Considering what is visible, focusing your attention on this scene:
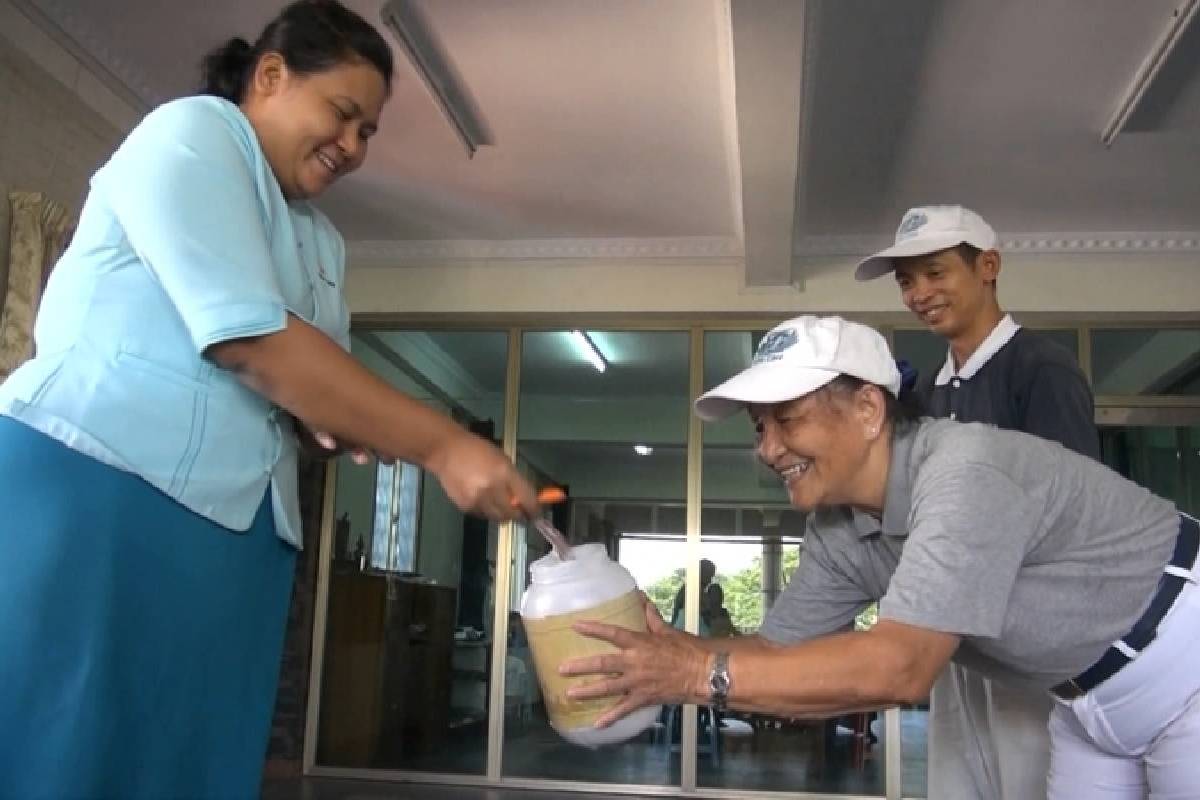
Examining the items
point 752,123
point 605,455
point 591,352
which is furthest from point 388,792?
point 752,123

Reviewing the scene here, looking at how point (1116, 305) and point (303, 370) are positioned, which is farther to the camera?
point (1116, 305)

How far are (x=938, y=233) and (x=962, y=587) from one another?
1122 millimetres

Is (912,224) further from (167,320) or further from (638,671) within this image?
(167,320)

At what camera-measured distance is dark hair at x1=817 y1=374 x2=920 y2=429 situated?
143cm

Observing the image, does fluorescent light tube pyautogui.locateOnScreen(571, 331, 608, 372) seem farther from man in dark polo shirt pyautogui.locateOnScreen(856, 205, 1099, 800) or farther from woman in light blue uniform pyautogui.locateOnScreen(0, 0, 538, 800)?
woman in light blue uniform pyautogui.locateOnScreen(0, 0, 538, 800)

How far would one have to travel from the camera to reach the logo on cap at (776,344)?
1439mm

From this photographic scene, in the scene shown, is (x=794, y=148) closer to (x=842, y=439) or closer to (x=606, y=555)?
(x=842, y=439)

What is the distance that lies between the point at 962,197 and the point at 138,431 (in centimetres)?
430

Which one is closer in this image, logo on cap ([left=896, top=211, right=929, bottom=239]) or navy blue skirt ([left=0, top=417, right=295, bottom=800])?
navy blue skirt ([left=0, top=417, right=295, bottom=800])


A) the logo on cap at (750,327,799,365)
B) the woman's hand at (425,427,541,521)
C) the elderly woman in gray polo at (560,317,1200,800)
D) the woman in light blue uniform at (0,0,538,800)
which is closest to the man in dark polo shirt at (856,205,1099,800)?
the elderly woman in gray polo at (560,317,1200,800)

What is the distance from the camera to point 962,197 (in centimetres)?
457

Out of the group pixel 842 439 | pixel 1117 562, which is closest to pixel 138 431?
A: pixel 842 439

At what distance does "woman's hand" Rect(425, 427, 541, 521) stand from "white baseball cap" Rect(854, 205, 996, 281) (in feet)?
4.47

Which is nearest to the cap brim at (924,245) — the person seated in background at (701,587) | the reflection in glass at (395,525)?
the person seated in background at (701,587)
